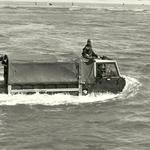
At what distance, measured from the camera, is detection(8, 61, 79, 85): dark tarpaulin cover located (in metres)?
24.6

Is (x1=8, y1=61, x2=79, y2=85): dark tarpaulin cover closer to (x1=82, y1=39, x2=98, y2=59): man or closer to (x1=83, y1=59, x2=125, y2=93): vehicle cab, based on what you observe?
(x1=83, y1=59, x2=125, y2=93): vehicle cab


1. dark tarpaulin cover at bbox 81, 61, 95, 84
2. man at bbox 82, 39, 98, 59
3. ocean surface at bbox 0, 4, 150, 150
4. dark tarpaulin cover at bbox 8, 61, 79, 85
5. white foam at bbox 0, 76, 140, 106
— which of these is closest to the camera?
ocean surface at bbox 0, 4, 150, 150

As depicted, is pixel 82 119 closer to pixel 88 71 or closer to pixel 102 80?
pixel 102 80

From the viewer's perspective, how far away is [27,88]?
81.3 ft

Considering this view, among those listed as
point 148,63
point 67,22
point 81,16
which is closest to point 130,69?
point 148,63

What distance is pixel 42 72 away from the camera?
24.9 metres

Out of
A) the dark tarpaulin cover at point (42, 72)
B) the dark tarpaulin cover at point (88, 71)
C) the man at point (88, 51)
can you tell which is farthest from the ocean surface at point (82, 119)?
the man at point (88, 51)

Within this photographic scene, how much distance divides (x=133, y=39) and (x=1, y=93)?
2943cm

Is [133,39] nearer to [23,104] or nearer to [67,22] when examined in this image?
[67,22]

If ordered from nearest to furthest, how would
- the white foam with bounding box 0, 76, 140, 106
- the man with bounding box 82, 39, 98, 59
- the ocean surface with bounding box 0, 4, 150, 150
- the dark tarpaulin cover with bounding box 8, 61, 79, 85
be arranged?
the ocean surface with bounding box 0, 4, 150, 150 → the white foam with bounding box 0, 76, 140, 106 → the dark tarpaulin cover with bounding box 8, 61, 79, 85 → the man with bounding box 82, 39, 98, 59

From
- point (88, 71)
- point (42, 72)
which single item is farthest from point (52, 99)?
point (88, 71)

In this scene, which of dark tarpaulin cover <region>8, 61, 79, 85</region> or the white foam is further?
dark tarpaulin cover <region>8, 61, 79, 85</region>

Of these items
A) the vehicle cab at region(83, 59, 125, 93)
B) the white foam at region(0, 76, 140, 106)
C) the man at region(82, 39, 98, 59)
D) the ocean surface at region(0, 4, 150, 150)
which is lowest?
the ocean surface at region(0, 4, 150, 150)

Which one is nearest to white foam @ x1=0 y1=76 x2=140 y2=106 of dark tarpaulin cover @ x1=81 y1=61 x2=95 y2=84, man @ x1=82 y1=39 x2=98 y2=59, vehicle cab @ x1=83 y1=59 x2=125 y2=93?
vehicle cab @ x1=83 y1=59 x2=125 y2=93
